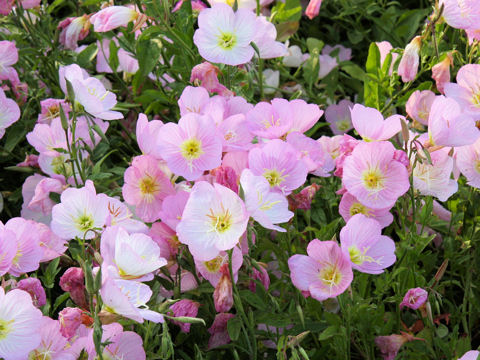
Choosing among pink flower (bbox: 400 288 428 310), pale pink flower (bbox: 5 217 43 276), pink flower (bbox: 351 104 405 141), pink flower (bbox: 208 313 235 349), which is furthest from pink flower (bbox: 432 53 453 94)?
pale pink flower (bbox: 5 217 43 276)

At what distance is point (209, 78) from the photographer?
5.11 ft

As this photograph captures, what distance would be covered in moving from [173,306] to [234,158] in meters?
0.30

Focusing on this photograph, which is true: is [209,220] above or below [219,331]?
above

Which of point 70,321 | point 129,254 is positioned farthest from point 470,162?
point 70,321

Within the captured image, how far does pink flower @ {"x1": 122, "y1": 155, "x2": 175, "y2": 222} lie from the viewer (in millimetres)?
1340

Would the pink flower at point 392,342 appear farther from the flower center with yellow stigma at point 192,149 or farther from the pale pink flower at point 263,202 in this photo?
the flower center with yellow stigma at point 192,149

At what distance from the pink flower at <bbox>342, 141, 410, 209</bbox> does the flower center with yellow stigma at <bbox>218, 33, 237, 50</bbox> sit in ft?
1.32

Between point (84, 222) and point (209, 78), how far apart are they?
1.45ft

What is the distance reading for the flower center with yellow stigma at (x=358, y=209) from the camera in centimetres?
140

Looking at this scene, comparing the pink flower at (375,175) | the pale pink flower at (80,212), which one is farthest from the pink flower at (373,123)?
the pale pink flower at (80,212)

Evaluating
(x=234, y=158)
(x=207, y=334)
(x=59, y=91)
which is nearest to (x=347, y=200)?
(x=234, y=158)

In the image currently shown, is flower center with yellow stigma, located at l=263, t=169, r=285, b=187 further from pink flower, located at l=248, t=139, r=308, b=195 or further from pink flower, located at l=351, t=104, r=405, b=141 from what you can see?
pink flower, located at l=351, t=104, r=405, b=141

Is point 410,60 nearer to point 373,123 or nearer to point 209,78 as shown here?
point 373,123

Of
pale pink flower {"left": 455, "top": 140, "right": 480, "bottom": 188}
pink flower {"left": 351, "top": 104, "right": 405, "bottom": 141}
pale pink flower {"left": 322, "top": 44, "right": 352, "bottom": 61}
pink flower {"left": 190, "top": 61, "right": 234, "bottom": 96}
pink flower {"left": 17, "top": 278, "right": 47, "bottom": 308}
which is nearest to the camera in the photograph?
pink flower {"left": 17, "top": 278, "right": 47, "bottom": 308}
